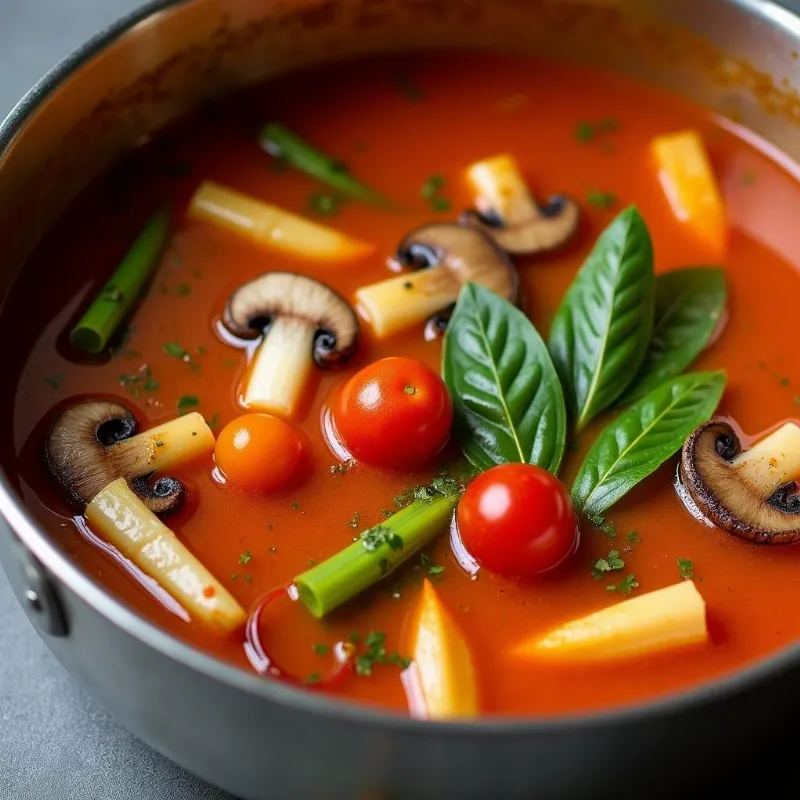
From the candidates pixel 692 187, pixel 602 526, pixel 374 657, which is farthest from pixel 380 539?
pixel 692 187

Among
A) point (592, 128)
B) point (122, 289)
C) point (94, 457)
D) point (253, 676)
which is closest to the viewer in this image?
point (253, 676)

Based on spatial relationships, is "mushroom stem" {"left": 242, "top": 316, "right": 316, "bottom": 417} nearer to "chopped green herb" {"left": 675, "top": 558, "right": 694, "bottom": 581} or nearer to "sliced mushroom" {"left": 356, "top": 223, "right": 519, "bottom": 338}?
"sliced mushroom" {"left": 356, "top": 223, "right": 519, "bottom": 338}

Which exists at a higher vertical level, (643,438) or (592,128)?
(592,128)

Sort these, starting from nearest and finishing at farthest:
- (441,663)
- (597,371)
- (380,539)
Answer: (441,663) → (380,539) → (597,371)

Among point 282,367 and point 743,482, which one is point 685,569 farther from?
point 282,367

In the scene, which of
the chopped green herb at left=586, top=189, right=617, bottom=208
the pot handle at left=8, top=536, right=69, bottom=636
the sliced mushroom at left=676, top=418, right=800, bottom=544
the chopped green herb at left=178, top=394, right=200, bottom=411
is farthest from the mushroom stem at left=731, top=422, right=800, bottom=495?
the pot handle at left=8, top=536, right=69, bottom=636

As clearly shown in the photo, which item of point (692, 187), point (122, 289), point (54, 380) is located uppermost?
point (692, 187)
